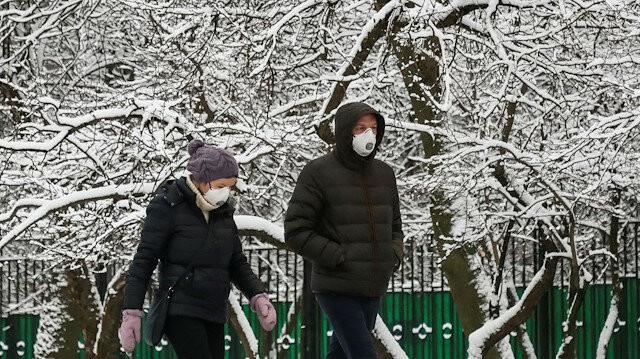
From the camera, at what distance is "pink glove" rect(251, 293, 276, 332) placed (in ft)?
19.2

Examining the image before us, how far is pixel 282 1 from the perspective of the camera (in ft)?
35.8

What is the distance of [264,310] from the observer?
19.2 feet

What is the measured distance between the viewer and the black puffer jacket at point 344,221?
5.99 m

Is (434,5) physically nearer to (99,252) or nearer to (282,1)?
(282,1)

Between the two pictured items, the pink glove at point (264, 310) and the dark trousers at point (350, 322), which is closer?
the pink glove at point (264, 310)

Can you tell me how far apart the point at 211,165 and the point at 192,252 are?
403 mm

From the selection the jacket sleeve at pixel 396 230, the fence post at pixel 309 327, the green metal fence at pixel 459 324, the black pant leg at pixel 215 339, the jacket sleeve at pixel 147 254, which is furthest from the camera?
the green metal fence at pixel 459 324

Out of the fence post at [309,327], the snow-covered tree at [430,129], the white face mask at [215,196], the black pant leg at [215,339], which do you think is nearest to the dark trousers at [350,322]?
the black pant leg at [215,339]

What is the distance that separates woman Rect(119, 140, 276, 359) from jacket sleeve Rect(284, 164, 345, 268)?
13.9 inches

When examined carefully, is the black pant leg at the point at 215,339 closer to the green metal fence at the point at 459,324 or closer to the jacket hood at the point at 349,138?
the jacket hood at the point at 349,138

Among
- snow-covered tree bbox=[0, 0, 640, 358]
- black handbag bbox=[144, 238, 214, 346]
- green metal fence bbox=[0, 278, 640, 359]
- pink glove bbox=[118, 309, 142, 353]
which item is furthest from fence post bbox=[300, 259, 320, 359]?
pink glove bbox=[118, 309, 142, 353]

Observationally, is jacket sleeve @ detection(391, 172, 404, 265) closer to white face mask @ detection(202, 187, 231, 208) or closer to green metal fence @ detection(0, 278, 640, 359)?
white face mask @ detection(202, 187, 231, 208)

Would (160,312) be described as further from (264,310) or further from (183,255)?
(264,310)

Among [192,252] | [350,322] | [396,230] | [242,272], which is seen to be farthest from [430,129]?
[192,252]
